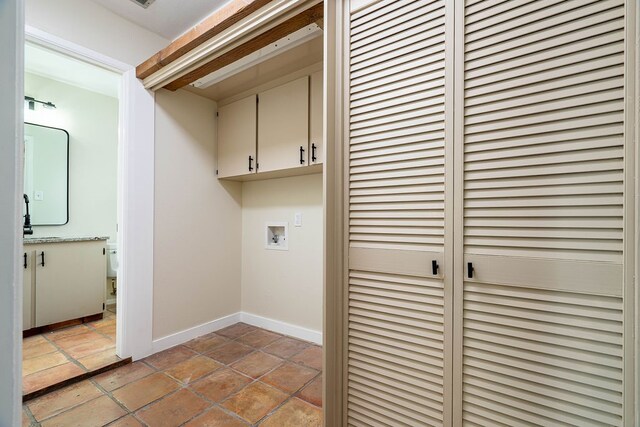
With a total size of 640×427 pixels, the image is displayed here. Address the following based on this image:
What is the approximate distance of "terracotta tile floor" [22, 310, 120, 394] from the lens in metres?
2.01

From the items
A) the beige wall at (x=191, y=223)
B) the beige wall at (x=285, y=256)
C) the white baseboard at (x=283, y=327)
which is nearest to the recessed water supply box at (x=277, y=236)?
the beige wall at (x=285, y=256)

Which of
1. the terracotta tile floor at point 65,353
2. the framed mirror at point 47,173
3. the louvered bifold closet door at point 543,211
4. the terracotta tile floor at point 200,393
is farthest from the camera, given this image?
the framed mirror at point 47,173

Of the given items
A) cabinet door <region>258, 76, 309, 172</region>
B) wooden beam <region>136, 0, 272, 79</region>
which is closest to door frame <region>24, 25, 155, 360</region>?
wooden beam <region>136, 0, 272, 79</region>

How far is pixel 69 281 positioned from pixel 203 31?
282 cm

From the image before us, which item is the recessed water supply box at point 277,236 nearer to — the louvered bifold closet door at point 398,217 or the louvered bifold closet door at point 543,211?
the louvered bifold closet door at point 398,217

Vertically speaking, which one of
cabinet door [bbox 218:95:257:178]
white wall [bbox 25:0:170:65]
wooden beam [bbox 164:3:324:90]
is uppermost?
Answer: white wall [bbox 25:0:170:65]

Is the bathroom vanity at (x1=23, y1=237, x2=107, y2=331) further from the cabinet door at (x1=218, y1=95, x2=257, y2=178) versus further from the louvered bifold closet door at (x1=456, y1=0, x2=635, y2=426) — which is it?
the louvered bifold closet door at (x1=456, y1=0, x2=635, y2=426)

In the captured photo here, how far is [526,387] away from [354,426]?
2.56ft

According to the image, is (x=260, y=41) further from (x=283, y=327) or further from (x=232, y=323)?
(x=232, y=323)

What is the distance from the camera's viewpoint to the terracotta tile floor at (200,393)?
1.66m

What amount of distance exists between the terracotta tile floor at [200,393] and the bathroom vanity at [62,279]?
1276mm

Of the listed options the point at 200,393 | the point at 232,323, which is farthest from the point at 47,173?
the point at 200,393

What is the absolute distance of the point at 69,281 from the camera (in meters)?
2.94

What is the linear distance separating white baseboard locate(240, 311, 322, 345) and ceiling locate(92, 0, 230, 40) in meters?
2.75
